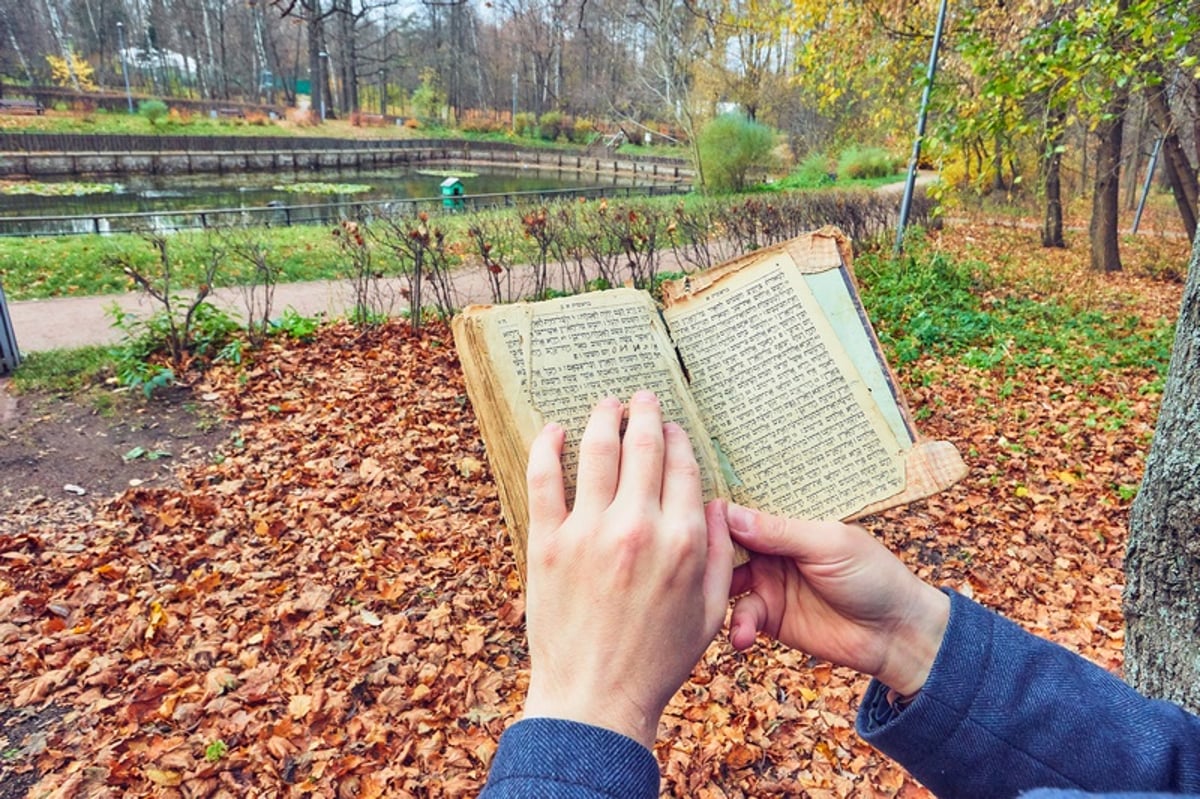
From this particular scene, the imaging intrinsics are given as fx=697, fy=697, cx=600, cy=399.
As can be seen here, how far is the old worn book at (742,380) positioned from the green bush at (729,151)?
75.5ft

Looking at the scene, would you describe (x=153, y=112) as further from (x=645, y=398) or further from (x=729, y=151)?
(x=645, y=398)

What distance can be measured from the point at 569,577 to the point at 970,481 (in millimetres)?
4356

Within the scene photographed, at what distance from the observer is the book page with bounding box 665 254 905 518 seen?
114cm

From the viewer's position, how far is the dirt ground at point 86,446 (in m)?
4.00

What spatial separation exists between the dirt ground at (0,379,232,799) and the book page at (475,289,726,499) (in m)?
3.50

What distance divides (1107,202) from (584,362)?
42.6ft

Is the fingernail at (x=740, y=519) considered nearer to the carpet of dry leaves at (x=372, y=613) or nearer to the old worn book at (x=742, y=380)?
the old worn book at (x=742, y=380)

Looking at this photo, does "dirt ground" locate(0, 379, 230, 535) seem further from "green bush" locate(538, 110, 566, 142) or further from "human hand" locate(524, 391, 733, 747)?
"green bush" locate(538, 110, 566, 142)

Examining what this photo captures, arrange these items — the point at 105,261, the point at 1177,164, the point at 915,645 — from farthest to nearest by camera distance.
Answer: the point at 1177,164, the point at 105,261, the point at 915,645

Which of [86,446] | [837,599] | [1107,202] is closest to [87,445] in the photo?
[86,446]

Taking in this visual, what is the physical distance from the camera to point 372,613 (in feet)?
10.5

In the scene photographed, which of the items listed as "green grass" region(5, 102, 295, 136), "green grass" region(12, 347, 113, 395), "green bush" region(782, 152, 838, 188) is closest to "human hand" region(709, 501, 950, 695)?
"green grass" region(12, 347, 113, 395)

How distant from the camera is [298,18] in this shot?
679 centimetres

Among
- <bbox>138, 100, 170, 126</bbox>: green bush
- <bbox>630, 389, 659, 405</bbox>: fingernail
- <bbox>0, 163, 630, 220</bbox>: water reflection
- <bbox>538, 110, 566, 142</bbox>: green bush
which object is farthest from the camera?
<bbox>538, 110, 566, 142</bbox>: green bush
